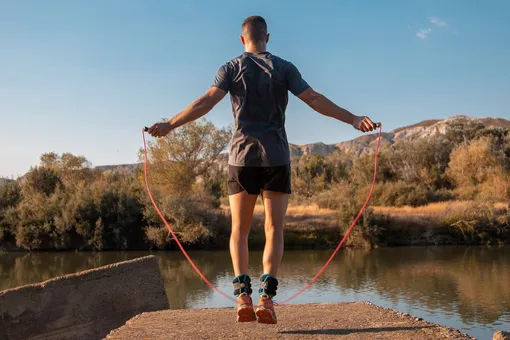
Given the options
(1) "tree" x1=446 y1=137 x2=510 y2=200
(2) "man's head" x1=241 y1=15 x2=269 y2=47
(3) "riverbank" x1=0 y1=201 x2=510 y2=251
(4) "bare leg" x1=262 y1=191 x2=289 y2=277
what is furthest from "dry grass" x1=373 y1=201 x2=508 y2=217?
(2) "man's head" x1=241 y1=15 x2=269 y2=47

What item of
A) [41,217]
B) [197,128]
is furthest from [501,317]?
[197,128]

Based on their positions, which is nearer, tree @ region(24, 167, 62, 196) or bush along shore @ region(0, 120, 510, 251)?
bush along shore @ region(0, 120, 510, 251)

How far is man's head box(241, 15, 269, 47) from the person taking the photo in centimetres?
455

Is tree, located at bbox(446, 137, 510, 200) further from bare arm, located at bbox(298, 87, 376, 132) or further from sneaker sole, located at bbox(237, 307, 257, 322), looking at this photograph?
sneaker sole, located at bbox(237, 307, 257, 322)

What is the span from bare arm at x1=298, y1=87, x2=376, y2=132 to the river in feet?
25.0

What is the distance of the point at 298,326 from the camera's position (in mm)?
4898

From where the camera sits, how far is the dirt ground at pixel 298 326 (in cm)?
451

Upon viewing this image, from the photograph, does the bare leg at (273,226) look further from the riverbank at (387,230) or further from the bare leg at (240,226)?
the riverbank at (387,230)

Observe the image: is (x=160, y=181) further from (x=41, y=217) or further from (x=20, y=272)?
(x=20, y=272)

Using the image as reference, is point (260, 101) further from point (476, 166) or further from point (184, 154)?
point (476, 166)

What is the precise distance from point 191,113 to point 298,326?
80.5 inches

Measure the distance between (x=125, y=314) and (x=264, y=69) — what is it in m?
3.62

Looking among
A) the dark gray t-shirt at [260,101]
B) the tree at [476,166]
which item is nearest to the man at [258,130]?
the dark gray t-shirt at [260,101]

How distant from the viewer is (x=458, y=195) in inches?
1551
